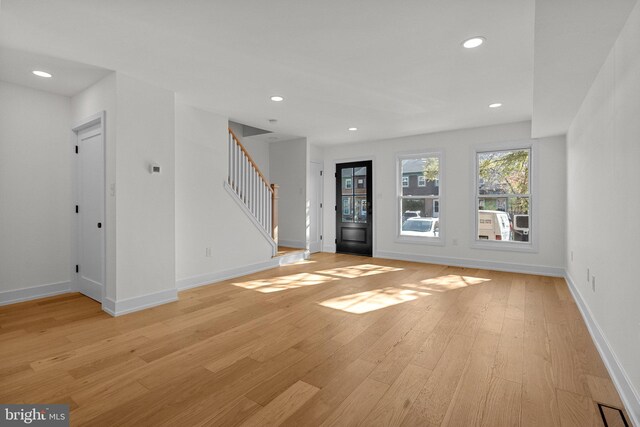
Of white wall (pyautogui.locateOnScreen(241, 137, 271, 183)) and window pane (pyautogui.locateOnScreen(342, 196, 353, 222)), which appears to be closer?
white wall (pyautogui.locateOnScreen(241, 137, 271, 183))

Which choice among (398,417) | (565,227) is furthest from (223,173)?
(565,227)

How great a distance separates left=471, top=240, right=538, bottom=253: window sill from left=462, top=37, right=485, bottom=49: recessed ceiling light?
385cm

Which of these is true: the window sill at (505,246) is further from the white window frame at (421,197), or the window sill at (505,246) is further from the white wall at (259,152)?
the white wall at (259,152)

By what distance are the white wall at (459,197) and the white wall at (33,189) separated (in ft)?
16.1

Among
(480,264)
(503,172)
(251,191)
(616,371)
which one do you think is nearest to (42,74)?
(251,191)

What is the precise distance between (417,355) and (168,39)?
10.6ft

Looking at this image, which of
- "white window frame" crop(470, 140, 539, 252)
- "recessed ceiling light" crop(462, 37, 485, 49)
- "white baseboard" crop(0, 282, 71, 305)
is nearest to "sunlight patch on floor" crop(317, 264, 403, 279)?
"white window frame" crop(470, 140, 539, 252)

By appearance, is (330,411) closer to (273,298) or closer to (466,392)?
(466,392)

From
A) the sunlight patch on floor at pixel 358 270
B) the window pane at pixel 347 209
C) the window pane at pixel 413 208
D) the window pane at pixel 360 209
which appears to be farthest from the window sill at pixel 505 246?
the window pane at pixel 347 209

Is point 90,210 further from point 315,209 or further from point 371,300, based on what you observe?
point 315,209

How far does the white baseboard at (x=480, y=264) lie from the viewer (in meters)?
5.07

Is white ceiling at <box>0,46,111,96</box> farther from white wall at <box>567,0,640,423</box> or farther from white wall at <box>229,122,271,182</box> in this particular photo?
white wall at <box>567,0,640,423</box>

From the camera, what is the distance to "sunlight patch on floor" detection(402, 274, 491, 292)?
4318 millimetres

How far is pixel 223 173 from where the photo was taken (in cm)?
484
